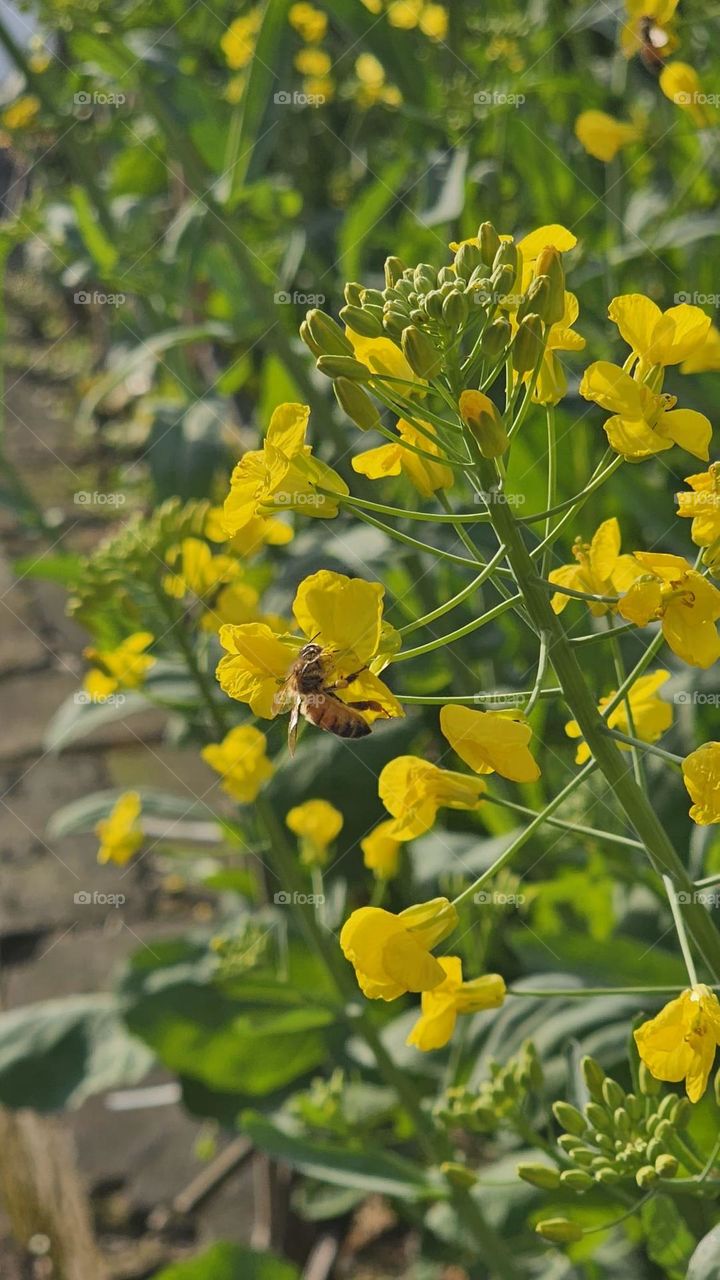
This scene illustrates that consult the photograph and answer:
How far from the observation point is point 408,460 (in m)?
0.92

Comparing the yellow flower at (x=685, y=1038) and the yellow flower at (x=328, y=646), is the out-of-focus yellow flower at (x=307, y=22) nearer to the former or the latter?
the yellow flower at (x=328, y=646)

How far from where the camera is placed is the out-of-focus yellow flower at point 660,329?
82 centimetres

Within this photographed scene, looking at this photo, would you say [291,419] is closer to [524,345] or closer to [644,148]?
[524,345]

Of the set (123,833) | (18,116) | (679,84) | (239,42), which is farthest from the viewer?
(239,42)

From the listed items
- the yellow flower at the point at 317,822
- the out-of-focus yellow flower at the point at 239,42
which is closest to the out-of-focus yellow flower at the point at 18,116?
the out-of-focus yellow flower at the point at 239,42

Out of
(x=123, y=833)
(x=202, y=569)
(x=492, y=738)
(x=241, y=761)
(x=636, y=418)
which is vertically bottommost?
(x=123, y=833)

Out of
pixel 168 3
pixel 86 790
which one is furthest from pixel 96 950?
pixel 168 3

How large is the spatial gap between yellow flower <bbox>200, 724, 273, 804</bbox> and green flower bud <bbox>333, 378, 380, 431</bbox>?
0.70m

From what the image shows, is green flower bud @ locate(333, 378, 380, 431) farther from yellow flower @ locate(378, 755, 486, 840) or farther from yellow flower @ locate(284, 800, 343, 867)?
yellow flower @ locate(284, 800, 343, 867)

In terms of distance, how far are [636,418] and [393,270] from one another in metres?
0.22

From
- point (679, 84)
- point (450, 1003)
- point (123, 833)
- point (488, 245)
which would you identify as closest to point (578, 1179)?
point (450, 1003)

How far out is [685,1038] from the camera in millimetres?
790

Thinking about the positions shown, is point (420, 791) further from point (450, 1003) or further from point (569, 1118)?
point (569, 1118)

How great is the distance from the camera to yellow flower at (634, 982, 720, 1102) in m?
0.78
